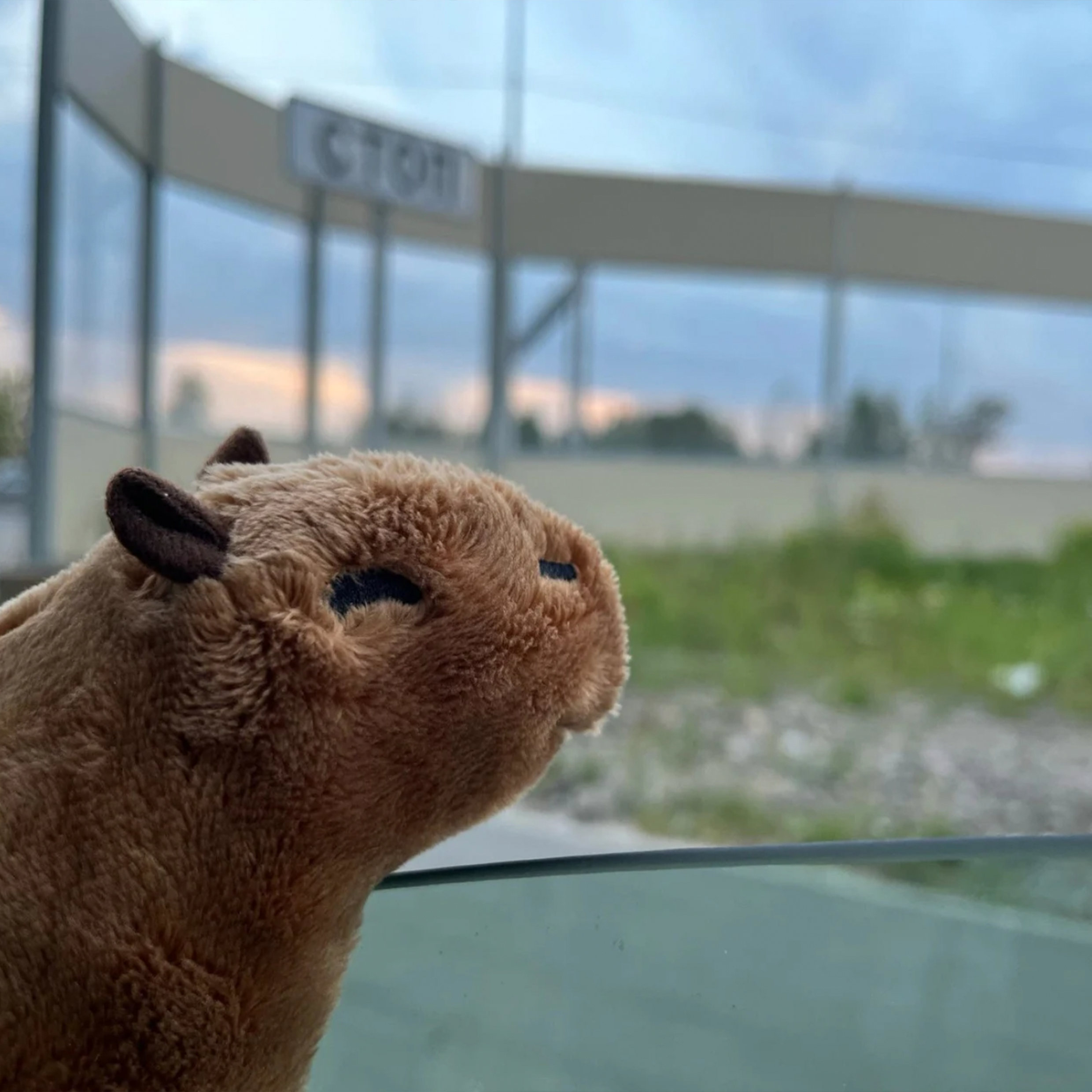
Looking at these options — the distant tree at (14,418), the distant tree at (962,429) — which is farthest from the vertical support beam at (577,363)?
the distant tree at (14,418)

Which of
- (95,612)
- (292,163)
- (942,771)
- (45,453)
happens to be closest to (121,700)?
(95,612)

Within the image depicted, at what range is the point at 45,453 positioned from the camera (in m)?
1.62


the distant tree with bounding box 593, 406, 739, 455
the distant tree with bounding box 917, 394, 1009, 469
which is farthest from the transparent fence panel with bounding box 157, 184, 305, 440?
the distant tree with bounding box 917, 394, 1009, 469

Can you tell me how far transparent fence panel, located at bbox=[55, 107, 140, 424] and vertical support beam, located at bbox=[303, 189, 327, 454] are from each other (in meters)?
0.47

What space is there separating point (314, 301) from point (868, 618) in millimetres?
2070

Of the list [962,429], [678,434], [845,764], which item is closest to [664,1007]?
[845,764]

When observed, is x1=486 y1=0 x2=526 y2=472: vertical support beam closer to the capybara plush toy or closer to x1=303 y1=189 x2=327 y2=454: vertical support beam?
x1=303 y1=189 x2=327 y2=454: vertical support beam

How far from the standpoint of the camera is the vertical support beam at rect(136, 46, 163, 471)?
6.64 feet

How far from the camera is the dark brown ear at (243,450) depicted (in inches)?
16.7

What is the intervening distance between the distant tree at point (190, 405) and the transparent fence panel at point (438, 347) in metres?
0.64

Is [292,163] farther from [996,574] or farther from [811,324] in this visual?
→ [996,574]

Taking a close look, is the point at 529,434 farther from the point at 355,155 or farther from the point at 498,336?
the point at 355,155

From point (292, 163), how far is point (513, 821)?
1133 mm

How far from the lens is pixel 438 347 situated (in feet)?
9.99
